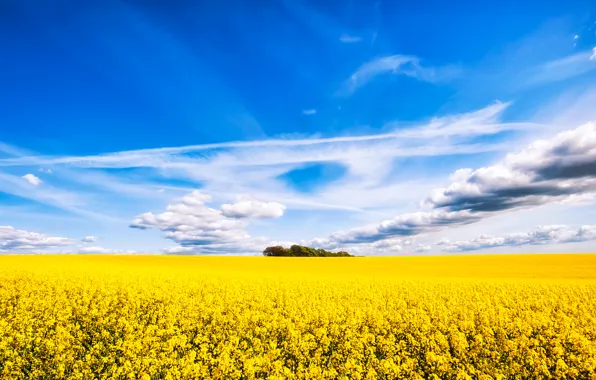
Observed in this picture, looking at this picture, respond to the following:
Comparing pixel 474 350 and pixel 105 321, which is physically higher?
pixel 105 321

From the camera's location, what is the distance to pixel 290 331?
31.8 feet

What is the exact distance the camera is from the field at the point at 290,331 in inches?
303

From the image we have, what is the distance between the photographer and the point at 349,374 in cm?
770

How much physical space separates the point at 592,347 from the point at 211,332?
401 inches

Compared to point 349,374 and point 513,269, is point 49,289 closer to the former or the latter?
point 349,374

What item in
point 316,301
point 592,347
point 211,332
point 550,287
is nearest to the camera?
point 592,347

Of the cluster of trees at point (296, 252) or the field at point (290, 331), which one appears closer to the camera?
the field at point (290, 331)

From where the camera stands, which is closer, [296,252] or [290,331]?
[290,331]

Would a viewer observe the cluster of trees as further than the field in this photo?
Yes

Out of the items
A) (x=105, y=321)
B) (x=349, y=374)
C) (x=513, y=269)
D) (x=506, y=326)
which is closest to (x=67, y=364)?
(x=105, y=321)

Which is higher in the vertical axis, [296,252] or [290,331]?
[296,252]

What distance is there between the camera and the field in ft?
25.2

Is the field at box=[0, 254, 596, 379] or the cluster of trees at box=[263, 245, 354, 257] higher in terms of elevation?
the cluster of trees at box=[263, 245, 354, 257]

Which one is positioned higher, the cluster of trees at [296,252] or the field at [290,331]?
the cluster of trees at [296,252]
